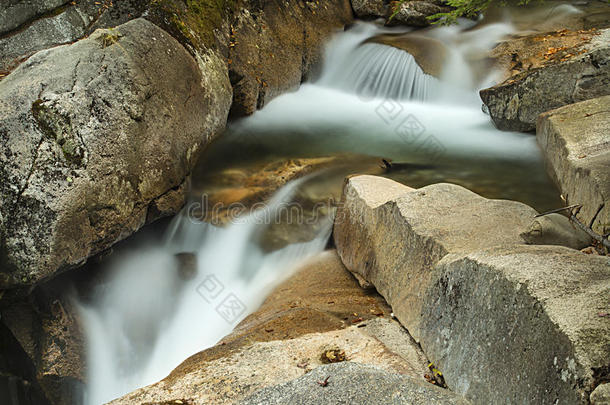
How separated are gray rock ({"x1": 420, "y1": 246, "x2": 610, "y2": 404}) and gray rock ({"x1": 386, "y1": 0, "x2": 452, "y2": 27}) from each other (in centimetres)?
1048

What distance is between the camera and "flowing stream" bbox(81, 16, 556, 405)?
5547 mm

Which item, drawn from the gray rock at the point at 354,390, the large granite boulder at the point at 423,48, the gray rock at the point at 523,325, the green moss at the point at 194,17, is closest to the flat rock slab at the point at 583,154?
the gray rock at the point at 523,325

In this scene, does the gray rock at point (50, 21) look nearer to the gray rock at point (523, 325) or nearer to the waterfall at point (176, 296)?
the waterfall at point (176, 296)

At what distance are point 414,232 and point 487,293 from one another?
1434mm

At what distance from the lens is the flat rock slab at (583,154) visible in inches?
172

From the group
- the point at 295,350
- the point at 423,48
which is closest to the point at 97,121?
the point at 295,350


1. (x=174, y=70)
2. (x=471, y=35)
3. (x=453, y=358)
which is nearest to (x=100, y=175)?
(x=174, y=70)

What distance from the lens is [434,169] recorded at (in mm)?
7461

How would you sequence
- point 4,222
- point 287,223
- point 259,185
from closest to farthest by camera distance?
point 4,222
point 287,223
point 259,185

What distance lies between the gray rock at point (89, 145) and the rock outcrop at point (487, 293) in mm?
2575

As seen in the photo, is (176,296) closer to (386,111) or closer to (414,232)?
(414,232)

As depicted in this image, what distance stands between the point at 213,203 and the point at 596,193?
179 inches

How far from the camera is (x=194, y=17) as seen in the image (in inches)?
290

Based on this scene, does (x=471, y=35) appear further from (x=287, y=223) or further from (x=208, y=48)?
(x=287, y=223)
